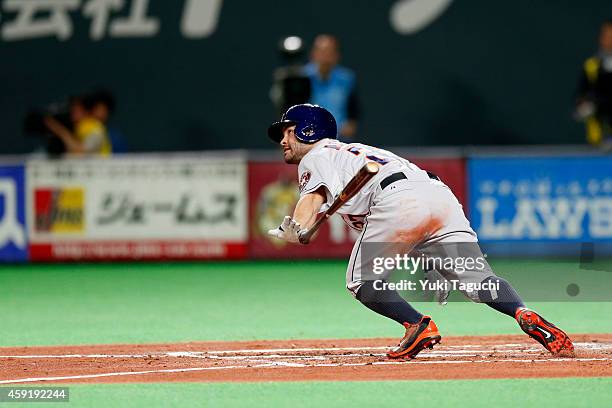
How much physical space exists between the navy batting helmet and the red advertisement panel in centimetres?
682

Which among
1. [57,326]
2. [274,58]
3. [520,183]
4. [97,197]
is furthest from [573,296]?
[274,58]

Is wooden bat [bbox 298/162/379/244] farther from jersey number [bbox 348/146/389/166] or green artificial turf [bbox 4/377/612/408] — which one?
green artificial turf [bbox 4/377/612/408]

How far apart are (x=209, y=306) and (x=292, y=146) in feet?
12.1

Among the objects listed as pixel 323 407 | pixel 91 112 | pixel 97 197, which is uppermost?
pixel 91 112

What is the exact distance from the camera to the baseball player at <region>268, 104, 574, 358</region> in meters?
7.32

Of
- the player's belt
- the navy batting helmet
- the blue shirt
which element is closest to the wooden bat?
the player's belt

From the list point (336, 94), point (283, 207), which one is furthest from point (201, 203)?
point (336, 94)

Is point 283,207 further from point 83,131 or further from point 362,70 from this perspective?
point 362,70

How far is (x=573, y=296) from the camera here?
1132 cm

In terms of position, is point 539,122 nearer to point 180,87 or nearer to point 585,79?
point 585,79

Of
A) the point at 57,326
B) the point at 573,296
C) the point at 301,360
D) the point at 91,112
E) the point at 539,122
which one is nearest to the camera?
the point at 301,360

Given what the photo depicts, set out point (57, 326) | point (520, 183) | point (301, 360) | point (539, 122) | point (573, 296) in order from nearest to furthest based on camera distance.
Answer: point (301, 360)
point (57, 326)
point (573, 296)
point (520, 183)
point (539, 122)

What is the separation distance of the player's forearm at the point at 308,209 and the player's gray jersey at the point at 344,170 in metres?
0.04

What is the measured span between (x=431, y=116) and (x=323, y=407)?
11.9 m
